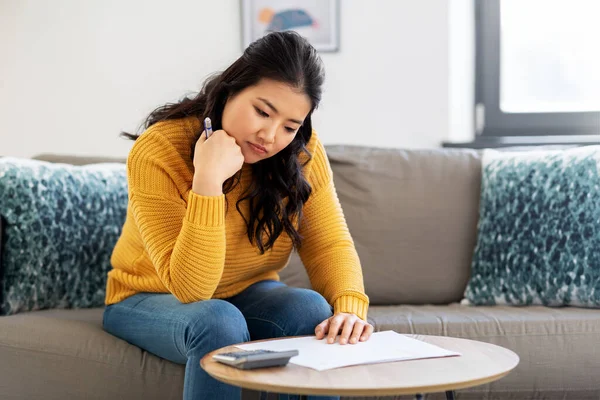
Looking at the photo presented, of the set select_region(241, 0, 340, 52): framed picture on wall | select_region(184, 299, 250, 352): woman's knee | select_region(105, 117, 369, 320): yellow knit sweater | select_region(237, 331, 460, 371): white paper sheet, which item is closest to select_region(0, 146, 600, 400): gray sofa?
select_region(105, 117, 369, 320): yellow knit sweater

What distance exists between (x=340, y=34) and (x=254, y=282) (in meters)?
1.37

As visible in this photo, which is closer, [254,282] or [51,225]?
[254,282]

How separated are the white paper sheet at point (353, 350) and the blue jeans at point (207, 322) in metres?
0.09

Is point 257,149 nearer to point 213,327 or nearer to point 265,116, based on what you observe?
point 265,116

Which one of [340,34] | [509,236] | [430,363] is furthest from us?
[340,34]

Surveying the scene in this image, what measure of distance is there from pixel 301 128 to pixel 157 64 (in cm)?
129

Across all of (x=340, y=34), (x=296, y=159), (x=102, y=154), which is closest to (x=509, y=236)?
(x=296, y=159)

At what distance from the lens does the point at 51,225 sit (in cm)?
203

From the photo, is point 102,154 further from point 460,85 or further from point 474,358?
point 474,358

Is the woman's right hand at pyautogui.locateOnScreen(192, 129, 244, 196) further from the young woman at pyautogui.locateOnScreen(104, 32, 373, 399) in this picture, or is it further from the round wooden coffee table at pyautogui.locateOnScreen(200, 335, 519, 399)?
the round wooden coffee table at pyautogui.locateOnScreen(200, 335, 519, 399)

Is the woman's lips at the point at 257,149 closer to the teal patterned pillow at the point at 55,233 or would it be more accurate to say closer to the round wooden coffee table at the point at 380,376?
the round wooden coffee table at the point at 380,376

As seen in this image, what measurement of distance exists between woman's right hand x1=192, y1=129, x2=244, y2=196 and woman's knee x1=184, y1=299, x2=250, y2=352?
22cm

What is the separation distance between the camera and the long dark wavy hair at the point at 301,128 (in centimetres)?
155

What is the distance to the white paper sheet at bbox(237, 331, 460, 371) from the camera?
3.97ft
